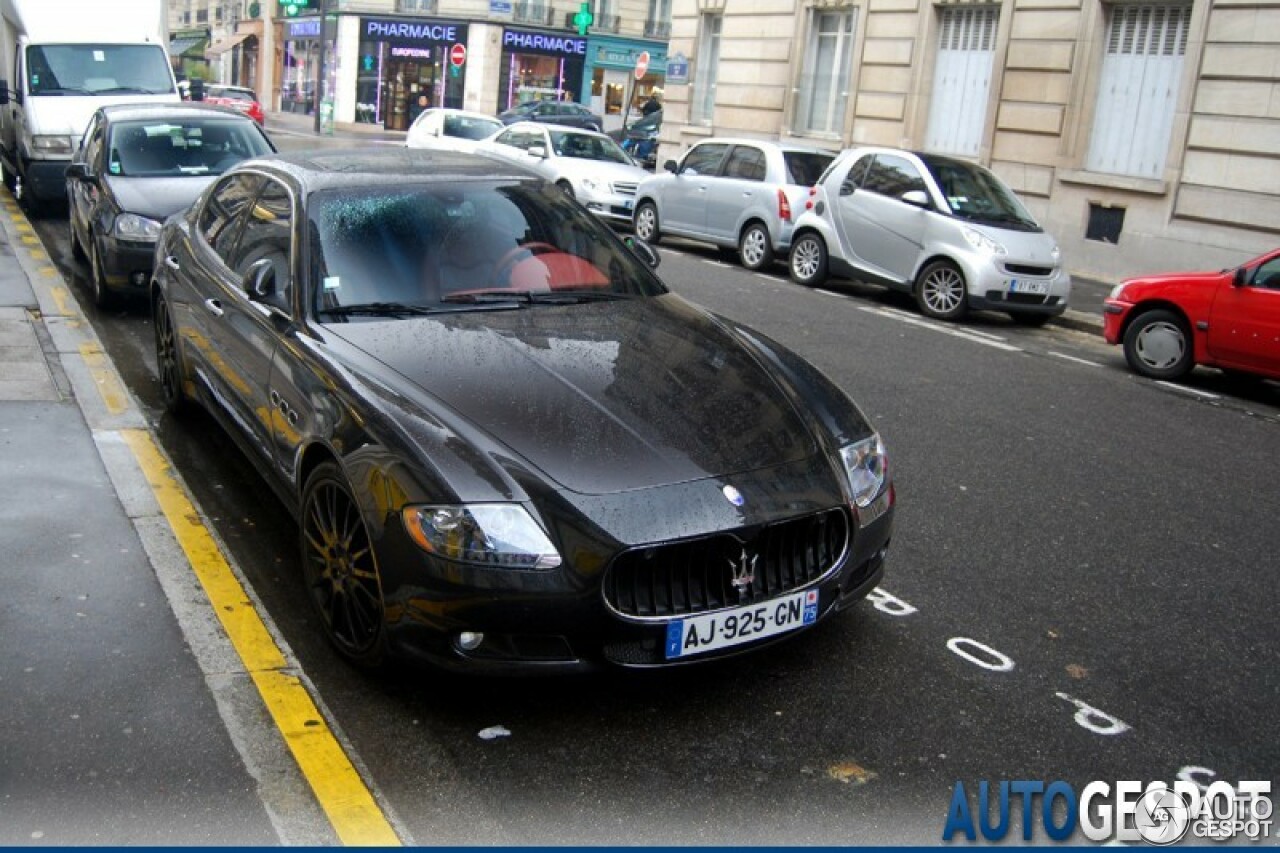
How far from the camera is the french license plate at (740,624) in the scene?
3572 millimetres

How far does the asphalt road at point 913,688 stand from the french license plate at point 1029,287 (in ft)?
17.7

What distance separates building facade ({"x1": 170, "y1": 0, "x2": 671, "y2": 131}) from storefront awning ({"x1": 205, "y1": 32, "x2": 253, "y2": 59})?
31.6 feet

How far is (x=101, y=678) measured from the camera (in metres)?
3.87

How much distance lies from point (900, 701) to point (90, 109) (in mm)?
14549

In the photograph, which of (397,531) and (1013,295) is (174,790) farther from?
(1013,295)

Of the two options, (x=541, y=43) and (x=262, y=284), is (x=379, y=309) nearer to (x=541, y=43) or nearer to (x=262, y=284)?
(x=262, y=284)

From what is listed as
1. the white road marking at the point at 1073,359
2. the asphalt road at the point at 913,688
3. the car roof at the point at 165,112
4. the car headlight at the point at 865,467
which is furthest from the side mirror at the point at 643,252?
the car roof at the point at 165,112

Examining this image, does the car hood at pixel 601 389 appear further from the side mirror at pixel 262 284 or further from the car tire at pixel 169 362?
the car tire at pixel 169 362

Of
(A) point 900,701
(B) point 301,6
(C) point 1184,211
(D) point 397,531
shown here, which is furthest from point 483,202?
(B) point 301,6

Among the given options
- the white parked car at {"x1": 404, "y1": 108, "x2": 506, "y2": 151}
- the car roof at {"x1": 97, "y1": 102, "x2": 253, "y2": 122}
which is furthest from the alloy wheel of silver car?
the white parked car at {"x1": 404, "y1": 108, "x2": 506, "y2": 151}

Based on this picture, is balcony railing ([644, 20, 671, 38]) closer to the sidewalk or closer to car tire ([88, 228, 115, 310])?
car tire ([88, 228, 115, 310])

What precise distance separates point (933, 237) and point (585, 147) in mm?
8581

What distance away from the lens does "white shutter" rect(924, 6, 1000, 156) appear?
20.0 metres

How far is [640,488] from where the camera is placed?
3621mm
